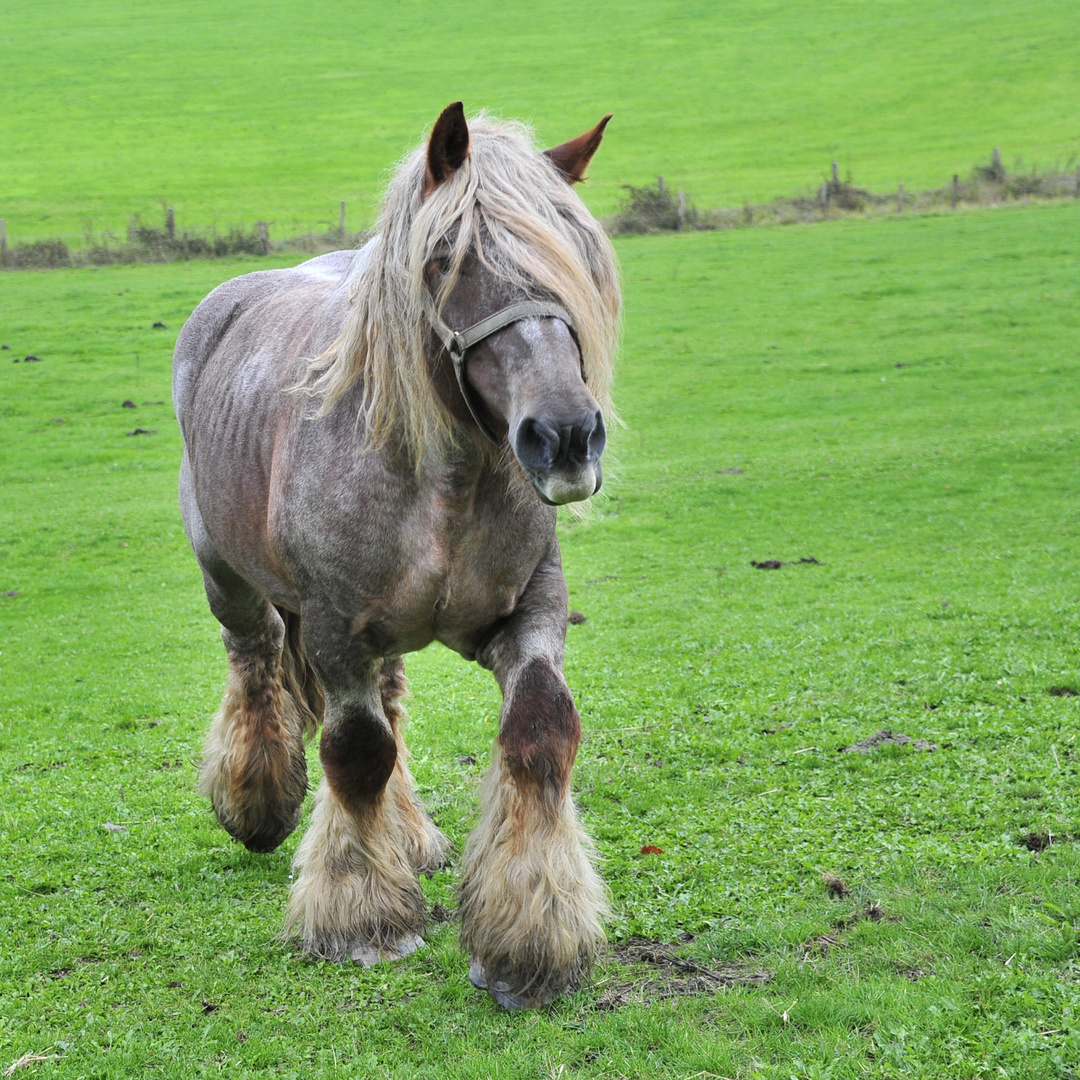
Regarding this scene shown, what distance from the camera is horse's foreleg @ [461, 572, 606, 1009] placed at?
11.9 ft

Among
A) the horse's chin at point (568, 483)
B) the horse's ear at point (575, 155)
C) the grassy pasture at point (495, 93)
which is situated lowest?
the horse's chin at point (568, 483)

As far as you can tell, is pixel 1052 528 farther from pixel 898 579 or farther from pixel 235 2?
pixel 235 2

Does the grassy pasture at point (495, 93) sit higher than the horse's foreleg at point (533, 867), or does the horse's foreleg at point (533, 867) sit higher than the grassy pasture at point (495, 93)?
the grassy pasture at point (495, 93)

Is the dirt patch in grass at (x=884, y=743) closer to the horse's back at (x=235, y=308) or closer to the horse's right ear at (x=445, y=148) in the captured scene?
the horse's back at (x=235, y=308)

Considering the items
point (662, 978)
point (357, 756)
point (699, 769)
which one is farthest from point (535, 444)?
point (699, 769)

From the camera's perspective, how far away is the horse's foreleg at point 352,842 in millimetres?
4070

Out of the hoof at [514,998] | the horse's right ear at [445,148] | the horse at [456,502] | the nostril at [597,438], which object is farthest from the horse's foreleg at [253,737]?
the nostril at [597,438]

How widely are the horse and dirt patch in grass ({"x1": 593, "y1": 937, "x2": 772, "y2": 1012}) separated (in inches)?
7.9

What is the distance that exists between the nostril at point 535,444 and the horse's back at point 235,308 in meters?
2.54

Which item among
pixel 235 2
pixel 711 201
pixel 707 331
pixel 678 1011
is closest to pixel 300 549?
pixel 678 1011

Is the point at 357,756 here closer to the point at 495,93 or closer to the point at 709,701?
the point at 709,701

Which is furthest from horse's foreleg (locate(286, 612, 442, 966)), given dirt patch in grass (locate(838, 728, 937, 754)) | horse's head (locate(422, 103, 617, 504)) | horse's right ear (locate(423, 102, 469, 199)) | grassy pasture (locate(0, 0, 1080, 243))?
grassy pasture (locate(0, 0, 1080, 243))

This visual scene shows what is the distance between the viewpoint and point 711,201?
34.0 metres

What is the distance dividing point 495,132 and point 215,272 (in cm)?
2549
